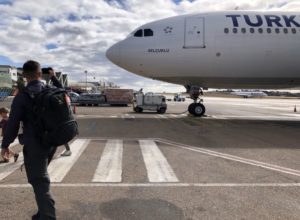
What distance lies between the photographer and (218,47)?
18859mm

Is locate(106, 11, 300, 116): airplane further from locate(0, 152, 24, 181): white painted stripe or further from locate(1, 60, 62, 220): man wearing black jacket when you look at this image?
locate(1, 60, 62, 220): man wearing black jacket

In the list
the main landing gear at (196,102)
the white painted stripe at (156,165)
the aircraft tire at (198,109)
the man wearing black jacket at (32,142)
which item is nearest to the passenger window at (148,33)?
the main landing gear at (196,102)

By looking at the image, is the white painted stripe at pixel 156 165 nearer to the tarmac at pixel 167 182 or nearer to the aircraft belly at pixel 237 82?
the tarmac at pixel 167 182

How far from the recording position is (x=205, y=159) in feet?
29.0

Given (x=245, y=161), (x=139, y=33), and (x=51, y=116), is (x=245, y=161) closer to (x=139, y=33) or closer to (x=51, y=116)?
(x=51, y=116)

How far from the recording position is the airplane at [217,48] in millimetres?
18766

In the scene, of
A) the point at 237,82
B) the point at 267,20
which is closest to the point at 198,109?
the point at 237,82

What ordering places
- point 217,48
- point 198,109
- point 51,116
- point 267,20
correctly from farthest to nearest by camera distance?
point 198,109 → point 267,20 → point 217,48 → point 51,116

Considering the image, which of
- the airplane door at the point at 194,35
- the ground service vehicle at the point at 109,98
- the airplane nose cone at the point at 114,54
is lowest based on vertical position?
the ground service vehicle at the point at 109,98

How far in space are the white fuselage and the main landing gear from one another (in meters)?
1.30

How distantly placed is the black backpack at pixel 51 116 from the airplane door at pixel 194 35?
15744 millimetres

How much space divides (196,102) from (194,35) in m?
4.73

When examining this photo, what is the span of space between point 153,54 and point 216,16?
4.09 metres

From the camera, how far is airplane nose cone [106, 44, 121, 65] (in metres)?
19.5
